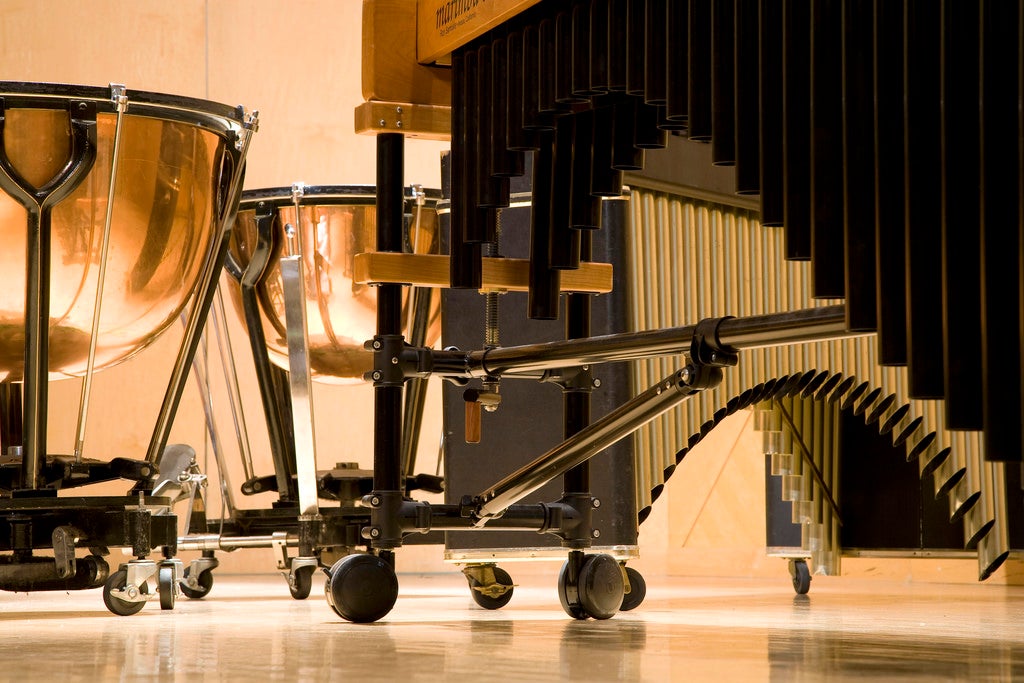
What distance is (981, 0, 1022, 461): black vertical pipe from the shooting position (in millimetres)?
1340

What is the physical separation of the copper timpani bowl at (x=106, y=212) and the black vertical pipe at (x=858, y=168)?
139cm

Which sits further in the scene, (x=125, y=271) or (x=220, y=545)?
(x=220, y=545)

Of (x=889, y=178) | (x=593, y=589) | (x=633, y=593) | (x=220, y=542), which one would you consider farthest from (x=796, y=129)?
(x=220, y=542)

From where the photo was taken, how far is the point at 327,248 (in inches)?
124

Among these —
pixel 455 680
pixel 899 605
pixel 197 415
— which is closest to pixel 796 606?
pixel 899 605

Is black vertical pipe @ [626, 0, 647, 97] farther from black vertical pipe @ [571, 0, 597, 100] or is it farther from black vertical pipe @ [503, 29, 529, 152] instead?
black vertical pipe @ [503, 29, 529, 152]

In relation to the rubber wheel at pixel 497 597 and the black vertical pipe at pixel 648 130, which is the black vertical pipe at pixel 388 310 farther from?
the rubber wheel at pixel 497 597

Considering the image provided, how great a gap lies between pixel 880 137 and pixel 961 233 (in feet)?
0.49

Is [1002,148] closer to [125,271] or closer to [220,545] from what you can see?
[125,271]

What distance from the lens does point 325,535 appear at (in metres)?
2.89

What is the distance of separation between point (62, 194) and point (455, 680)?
53.3 inches

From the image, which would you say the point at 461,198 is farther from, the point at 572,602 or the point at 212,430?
the point at 212,430

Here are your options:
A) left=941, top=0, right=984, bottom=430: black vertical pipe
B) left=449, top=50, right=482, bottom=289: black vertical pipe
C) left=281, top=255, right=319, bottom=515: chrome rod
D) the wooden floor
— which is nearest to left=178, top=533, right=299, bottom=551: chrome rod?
the wooden floor

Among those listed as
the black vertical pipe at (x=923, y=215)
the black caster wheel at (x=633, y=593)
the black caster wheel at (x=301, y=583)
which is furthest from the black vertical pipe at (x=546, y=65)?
the black caster wheel at (x=301, y=583)
